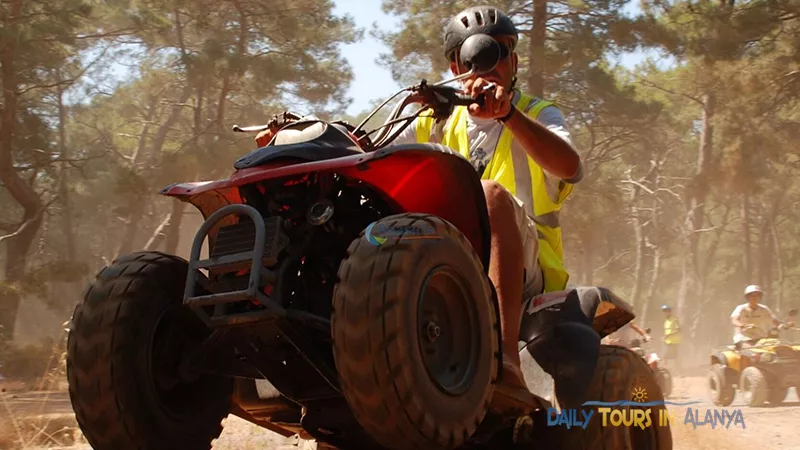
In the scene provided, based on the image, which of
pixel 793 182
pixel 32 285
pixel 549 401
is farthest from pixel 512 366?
pixel 793 182

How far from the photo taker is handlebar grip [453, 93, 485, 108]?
3.10 metres

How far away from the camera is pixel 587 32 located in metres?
20.0

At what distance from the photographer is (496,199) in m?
3.07

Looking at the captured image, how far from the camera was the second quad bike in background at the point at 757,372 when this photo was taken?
14.6 m

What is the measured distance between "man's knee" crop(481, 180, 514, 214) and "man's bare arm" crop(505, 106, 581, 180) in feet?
1.00

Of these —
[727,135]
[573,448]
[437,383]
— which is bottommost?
[573,448]

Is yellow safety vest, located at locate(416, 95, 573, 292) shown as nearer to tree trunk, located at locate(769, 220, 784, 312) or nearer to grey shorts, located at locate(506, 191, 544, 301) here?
grey shorts, located at locate(506, 191, 544, 301)

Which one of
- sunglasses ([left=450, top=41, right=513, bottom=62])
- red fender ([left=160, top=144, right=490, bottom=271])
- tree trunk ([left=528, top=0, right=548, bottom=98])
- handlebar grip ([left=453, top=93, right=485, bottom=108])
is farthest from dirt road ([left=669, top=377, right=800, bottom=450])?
tree trunk ([left=528, top=0, right=548, bottom=98])

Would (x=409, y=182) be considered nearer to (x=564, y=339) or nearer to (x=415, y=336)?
(x=415, y=336)

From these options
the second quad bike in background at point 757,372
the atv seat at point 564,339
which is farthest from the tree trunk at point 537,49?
the atv seat at point 564,339

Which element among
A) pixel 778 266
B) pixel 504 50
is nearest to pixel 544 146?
pixel 504 50

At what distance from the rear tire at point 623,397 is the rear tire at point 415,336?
816 millimetres

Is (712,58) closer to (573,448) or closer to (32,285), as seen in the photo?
(32,285)

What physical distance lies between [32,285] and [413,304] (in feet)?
57.1
